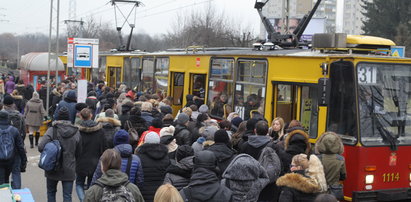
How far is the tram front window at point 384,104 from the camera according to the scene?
9.09 m

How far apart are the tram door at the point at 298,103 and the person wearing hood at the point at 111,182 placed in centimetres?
475

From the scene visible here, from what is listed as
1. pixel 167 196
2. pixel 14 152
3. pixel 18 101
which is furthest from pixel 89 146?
pixel 18 101

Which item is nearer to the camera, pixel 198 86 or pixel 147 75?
pixel 198 86

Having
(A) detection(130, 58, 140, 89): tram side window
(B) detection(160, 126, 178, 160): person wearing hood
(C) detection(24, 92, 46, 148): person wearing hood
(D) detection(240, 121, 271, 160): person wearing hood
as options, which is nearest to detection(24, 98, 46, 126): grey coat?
(C) detection(24, 92, 46, 148): person wearing hood

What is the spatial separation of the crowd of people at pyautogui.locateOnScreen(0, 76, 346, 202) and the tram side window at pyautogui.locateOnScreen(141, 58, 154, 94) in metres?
7.68

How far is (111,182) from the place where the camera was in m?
5.44

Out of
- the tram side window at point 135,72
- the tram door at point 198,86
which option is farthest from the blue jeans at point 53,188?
the tram side window at point 135,72

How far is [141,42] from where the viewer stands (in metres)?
86.0

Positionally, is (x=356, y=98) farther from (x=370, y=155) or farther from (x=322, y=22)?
(x=322, y=22)

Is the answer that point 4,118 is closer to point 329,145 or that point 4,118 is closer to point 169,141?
point 169,141

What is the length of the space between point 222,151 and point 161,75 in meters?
10.8

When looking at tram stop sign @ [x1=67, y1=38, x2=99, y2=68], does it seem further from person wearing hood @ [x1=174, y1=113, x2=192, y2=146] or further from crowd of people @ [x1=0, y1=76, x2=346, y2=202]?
person wearing hood @ [x1=174, y1=113, x2=192, y2=146]

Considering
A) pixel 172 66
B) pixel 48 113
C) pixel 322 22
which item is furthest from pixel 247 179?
pixel 322 22

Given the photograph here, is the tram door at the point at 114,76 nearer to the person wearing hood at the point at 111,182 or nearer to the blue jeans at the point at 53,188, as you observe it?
the blue jeans at the point at 53,188
